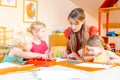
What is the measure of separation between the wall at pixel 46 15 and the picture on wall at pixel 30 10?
6 cm

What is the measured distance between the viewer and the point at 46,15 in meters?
3.70

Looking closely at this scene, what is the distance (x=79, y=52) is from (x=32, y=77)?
910 millimetres

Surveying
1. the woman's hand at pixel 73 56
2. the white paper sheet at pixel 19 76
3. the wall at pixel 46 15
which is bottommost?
the white paper sheet at pixel 19 76

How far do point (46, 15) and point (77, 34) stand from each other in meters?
1.89

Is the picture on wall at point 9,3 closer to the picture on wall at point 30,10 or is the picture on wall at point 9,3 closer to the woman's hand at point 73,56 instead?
the picture on wall at point 30,10

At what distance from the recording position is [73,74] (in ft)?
3.30

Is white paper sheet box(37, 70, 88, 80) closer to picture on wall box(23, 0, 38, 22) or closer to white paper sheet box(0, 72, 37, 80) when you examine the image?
white paper sheet box(0, 72, 37, 80)

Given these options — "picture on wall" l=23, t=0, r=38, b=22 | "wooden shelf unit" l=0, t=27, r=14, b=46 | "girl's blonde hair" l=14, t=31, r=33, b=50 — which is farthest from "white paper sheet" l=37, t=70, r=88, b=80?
"picture on wall" l=23, t=0, r=38, b=22

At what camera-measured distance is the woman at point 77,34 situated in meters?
1.77

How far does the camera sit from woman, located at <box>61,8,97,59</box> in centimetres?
177

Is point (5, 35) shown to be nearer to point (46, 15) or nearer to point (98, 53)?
point (46, 15)

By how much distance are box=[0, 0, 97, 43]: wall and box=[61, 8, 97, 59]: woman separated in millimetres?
1564

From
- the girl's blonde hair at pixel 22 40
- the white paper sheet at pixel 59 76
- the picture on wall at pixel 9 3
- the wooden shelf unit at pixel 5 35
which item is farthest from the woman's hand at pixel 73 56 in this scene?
the picture on wall at pixel 9 3

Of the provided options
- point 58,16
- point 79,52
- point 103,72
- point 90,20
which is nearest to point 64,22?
point 58,16
